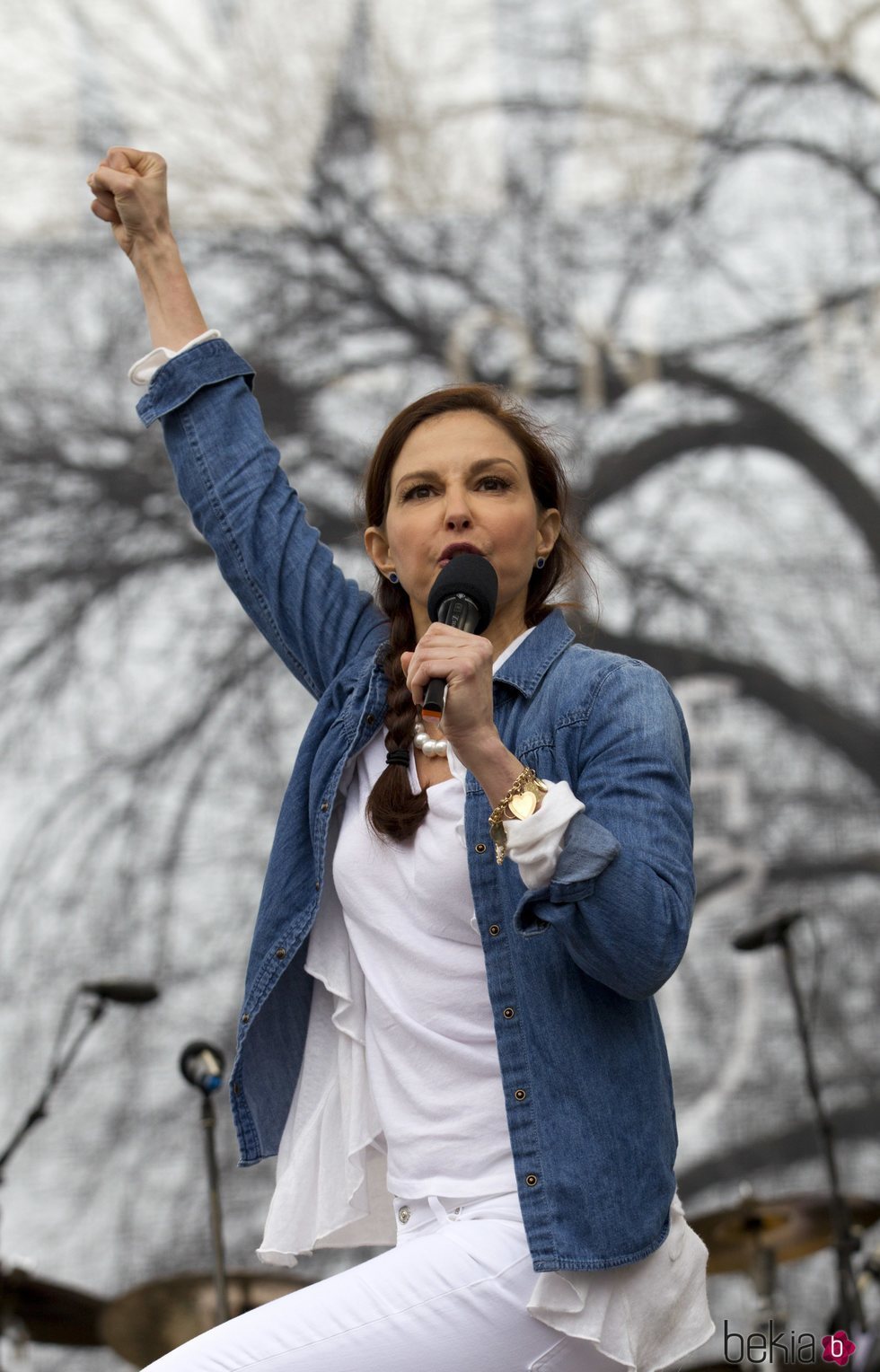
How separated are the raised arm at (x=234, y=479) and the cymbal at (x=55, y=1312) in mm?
2285

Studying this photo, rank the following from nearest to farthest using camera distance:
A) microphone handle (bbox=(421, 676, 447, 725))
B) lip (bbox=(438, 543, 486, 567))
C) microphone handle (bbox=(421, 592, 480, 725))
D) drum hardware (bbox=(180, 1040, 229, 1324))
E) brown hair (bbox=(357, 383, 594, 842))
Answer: microphone handle (bbox=(421, 676, 447, 725)) → microphone handle (bbox=(421, 592, 480, 725)) → lip (bbox=(438, 543, 486, 567)) → brown hair (bbox=(357, 383, 594, 842)) → drum hardware (bbox=(180, 1040, 229, 1324))

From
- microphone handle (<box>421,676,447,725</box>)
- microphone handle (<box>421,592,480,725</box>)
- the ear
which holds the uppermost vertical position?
the ear

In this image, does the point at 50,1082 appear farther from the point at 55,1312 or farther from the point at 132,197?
the point at 132,197

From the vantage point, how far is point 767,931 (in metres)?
3.46

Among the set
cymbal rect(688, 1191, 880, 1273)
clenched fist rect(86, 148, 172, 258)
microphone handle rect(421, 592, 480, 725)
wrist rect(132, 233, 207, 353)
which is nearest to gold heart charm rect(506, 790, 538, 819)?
microphone handle rect(421, 592, 480, 725)

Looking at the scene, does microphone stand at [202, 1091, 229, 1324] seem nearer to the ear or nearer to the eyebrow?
the ear

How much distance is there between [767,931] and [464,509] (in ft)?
7.14

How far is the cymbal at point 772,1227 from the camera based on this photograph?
350 cm


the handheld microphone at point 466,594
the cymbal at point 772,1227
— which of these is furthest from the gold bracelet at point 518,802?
the cymbal at point 772,1227

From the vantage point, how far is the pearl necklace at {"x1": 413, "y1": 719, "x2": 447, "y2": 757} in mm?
1533

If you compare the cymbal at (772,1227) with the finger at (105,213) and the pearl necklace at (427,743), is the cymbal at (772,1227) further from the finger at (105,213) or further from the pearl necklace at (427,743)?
the finger at (105,213)

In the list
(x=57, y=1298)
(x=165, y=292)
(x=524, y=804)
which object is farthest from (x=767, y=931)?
(x=524, y=804)

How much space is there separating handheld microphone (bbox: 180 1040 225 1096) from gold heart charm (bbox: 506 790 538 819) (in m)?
1.87

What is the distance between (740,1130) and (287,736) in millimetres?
1539
